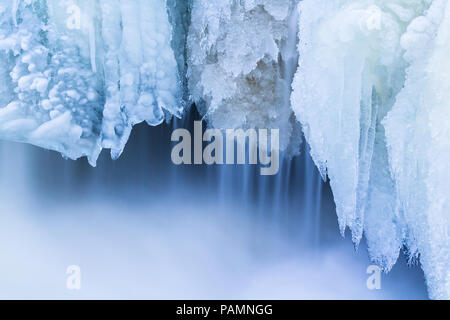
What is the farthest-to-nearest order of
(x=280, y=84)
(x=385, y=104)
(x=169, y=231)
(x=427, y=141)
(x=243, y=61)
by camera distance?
(x=169, y=231) → (x=280, y=84) → (x=243, y=61) → (x=385, y=104) → (x=427, y=141)

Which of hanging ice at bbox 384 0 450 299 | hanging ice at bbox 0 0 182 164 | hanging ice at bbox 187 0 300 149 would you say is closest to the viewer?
hanging ice at bbox 384 0 450 299

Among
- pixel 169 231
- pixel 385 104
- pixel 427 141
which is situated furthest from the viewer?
pixel 169 231

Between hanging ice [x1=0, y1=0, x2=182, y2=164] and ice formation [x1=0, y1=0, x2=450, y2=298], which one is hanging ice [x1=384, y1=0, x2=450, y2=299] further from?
hanging ice [x1=0, y1=0, x2=182, y2=164]

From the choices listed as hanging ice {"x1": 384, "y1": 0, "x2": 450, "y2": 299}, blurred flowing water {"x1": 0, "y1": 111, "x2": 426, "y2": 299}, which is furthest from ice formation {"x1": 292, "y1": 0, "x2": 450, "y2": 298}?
blurred flowing water {"x1": 0, "y1": 111, "x2": 426, "y2": 299}

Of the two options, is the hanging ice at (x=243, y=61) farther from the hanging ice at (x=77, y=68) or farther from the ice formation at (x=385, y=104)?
the ice formation at (x=385, y=104)

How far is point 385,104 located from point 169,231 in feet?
4.65

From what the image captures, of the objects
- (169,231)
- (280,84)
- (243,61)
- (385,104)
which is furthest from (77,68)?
(385,104)

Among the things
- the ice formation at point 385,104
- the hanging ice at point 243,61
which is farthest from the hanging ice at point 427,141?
the hanging ice at point 243,61

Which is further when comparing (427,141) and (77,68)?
(77,68)

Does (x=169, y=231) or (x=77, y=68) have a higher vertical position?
(x=77, y=68)

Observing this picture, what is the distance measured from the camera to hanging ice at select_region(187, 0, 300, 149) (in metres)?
2.18

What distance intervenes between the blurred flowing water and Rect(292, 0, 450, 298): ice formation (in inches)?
32.4

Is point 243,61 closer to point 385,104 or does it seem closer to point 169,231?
point 385,104

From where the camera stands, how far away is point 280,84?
2.40 m
